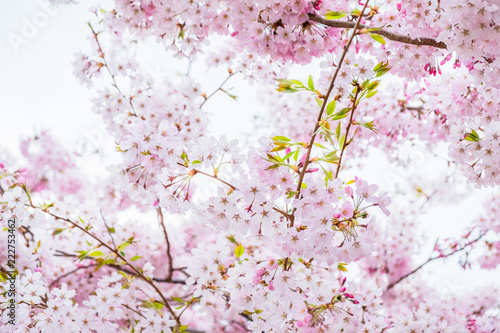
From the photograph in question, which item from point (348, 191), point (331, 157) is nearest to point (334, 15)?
point (331, 157)

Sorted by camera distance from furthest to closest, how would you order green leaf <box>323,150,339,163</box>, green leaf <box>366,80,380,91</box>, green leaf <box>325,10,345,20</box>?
green leaf <box>325,10,345,20</box> → green leaf <box>366,80,380,91</box> → green leaf <box>323,150,339,163</box>

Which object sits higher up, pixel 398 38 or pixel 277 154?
pixel 398 38

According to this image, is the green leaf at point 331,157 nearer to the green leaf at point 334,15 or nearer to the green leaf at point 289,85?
the green leaf at point 289,85

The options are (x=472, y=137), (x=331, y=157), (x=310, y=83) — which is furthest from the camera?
(x=472, y=137)

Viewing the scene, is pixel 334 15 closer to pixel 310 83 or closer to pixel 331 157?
pixel 310 83

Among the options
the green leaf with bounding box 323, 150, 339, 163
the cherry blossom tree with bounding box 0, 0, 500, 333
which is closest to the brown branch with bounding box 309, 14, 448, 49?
the cherry blossom tree with bounding box 0, 0, 500, 333

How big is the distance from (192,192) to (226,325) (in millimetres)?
4856

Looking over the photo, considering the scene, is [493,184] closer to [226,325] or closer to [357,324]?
[357,324]

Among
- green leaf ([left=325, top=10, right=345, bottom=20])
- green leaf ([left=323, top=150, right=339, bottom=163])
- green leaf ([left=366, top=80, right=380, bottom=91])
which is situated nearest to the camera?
green leaf ([left=323, top=150, right=339, bottom=163])

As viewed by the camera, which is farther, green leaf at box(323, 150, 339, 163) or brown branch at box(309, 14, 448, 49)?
brown branch at box(309, 14, 448, 49)

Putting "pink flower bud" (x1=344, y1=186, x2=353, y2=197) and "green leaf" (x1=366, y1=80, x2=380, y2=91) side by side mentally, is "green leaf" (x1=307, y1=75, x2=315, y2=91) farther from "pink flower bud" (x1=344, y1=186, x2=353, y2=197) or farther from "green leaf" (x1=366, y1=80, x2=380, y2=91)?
"pink flower bud" (x1=344, y1=186, x2=353, y2=197)

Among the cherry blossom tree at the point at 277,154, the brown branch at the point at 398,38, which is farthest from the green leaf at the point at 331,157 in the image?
the brown branch at the point at 398,38

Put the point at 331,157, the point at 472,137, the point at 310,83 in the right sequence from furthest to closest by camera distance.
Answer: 1. the point at 472,137
2. the point at 310,83
3. the point at 331,157

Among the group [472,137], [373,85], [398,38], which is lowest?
[472,137]
